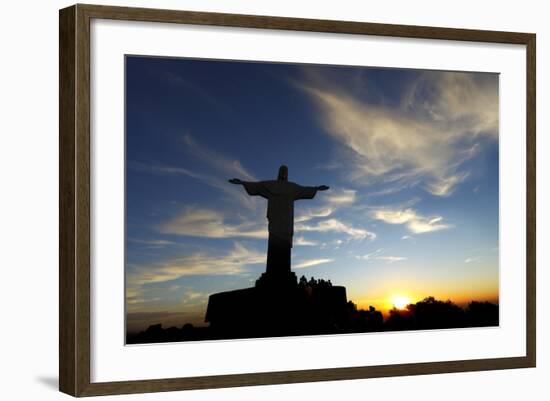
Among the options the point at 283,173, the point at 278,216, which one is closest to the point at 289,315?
the point at 278,216

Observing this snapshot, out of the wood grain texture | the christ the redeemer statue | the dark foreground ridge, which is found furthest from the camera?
the christ the redeemer statue

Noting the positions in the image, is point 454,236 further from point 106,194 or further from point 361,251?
point 106,194

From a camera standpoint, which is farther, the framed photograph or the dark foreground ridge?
the dark foreground ridge

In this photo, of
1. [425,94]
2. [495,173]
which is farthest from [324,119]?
[495,173]

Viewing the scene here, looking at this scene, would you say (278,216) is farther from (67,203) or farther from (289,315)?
(67,203)

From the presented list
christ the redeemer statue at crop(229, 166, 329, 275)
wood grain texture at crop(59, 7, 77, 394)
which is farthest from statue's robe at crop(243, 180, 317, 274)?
wood grain texture at crop(59, 7, 77, 394)

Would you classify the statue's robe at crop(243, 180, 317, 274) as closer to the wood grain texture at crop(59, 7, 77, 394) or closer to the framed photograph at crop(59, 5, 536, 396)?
the framed photograph at crop(59, 5, 536, 396)
